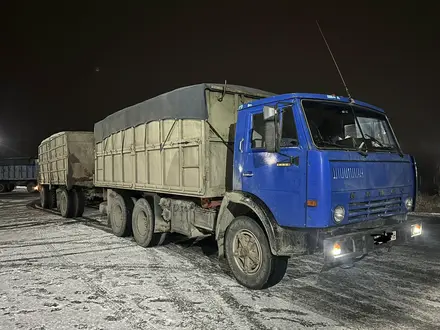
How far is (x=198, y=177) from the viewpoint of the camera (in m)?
6.11

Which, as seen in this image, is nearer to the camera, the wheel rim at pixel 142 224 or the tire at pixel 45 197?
the wheel rim at pixel 142 224

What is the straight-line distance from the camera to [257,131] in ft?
17.6

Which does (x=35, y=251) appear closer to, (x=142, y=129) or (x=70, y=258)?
(x=70, y=258)

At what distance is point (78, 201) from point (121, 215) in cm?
519

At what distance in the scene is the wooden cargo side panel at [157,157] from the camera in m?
6.30

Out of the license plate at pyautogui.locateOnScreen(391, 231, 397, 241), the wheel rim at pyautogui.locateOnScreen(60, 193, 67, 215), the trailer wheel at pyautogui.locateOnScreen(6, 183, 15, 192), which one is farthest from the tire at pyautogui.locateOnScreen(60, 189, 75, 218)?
the trailer wheel at pyautogui.locateOnScreen(6, 183, 15, 192)

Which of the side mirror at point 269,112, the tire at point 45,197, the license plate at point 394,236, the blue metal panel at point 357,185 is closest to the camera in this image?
the blue metal panel at point 357,185

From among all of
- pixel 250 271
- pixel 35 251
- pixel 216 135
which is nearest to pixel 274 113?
pixel 216 135

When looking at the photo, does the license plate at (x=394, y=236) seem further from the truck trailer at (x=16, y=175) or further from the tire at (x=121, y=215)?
the truck trailer at (x=16, y=175)

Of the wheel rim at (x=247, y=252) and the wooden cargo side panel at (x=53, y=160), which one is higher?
the wooden cargo side panel at (x=53, y=160)

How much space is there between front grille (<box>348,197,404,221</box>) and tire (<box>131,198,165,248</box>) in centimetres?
463

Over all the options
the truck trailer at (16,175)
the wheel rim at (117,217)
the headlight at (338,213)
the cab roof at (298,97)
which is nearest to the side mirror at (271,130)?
the cab roof at (298,97)

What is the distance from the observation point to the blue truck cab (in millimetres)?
4449

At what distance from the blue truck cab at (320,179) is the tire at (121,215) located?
416 cm
